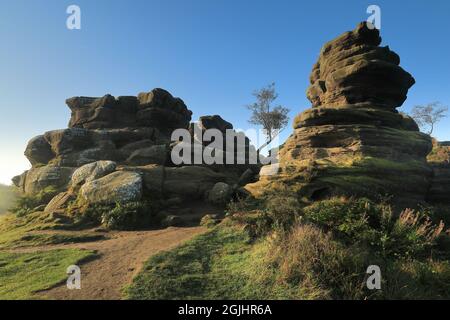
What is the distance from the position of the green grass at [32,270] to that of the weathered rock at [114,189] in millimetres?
5549

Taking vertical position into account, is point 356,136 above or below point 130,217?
above

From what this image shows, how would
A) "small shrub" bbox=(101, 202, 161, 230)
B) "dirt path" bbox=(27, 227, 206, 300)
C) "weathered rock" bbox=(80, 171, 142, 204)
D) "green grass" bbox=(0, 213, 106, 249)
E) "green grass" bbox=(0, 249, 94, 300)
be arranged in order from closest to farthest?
1. "dirt path" bbox=(27, 227, 206, 300)
2. "green grass" bbox=(0, 249, 94, 300)
3. "green grass" bbox=(0, 213, 106, 249)
4. "small shrub" bbox=(101, 202, 161, 230)
5. "weathered rock" bbox=(80, 171, 142, 204)

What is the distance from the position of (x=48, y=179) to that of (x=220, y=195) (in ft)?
49.1

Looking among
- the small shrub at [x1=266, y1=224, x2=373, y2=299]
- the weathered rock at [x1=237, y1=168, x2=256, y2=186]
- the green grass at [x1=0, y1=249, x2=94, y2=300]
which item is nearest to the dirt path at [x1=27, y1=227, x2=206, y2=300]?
the green grass at [x1=0, y1=249, x2=94, y2=300]

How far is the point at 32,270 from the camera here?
847 centimetres

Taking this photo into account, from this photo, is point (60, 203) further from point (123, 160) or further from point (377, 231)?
point (377, 231)

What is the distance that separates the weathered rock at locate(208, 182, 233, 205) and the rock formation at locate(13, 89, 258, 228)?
0.22ft

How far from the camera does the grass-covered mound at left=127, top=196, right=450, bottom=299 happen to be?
646 centimetres

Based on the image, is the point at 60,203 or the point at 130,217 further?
the point at 60,203

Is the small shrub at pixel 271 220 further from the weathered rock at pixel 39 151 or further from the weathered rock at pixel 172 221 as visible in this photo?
the weathered rock at pixel 39 151

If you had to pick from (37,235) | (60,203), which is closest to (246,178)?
(60,203)

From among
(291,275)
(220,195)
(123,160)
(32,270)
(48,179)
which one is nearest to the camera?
(291,275)

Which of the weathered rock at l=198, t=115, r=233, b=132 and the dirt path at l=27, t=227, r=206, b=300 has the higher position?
the weathered rock at l=198, t=115, r=233, b=132

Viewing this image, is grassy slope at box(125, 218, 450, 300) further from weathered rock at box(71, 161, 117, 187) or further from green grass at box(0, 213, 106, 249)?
weathered rock at box(71, 161, 117, 187)
